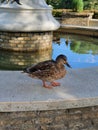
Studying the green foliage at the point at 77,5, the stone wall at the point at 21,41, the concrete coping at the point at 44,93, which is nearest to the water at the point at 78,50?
the stone wall at the point at 21,41

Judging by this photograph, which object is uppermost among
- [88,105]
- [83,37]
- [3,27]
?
[88,105]

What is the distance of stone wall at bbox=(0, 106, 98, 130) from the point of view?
13.1 ft

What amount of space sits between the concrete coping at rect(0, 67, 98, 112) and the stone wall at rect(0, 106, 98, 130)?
0.10 m

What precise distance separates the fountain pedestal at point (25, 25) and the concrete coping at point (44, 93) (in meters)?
4.64

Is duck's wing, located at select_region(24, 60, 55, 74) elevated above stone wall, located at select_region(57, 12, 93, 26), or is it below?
above

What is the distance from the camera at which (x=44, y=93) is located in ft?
14.0

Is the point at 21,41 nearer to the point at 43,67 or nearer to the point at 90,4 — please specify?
the point at 43,67

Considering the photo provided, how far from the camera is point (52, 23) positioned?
32.6ft

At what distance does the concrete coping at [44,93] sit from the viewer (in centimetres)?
393

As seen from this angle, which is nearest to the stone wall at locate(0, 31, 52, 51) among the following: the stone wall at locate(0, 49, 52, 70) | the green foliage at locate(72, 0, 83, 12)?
the stone wall at locate(0, 49, 52, 70)

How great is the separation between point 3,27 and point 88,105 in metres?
5.96

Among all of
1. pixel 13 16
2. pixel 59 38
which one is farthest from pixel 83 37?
pixel 13 16

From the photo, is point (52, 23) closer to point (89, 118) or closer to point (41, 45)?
point (41, 45)

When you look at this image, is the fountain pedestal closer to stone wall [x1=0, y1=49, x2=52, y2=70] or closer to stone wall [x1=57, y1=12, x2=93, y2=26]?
stone wall [x1=0, y1=49, x2=52, y2=70]
